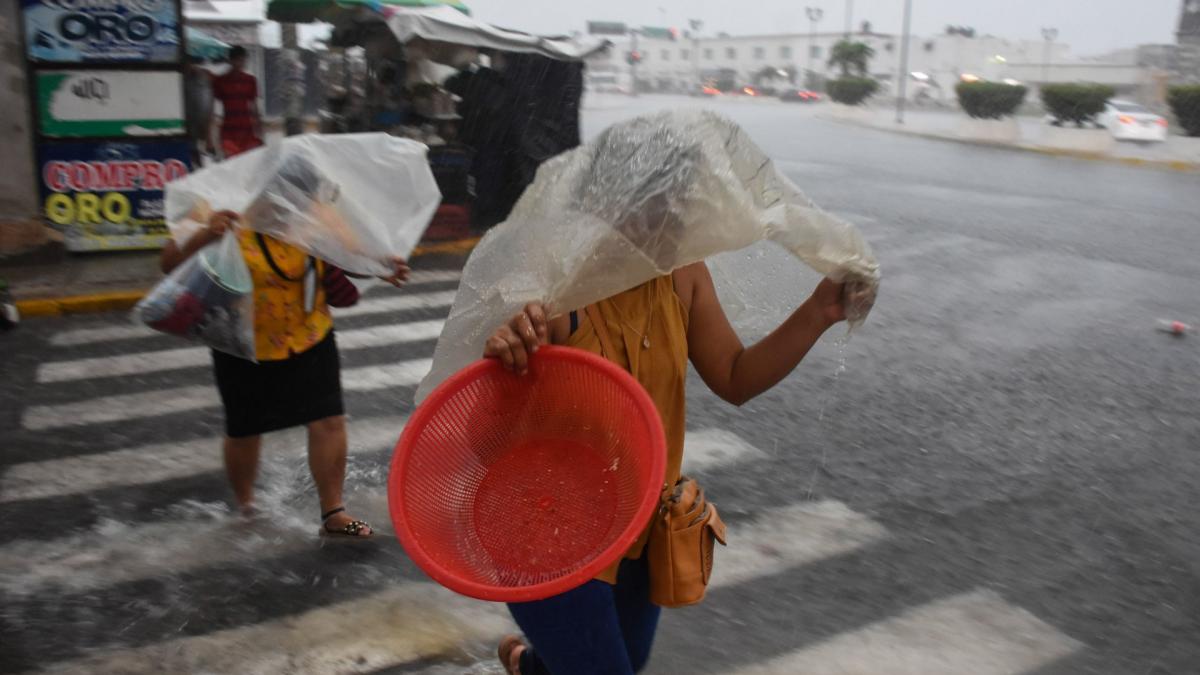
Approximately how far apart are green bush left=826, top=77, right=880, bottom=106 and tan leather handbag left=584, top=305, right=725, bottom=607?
42164 mm

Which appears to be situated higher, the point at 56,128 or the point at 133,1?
the point at 133,1

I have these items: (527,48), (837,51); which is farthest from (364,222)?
(837,51)

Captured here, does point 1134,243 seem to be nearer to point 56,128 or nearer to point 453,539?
point 56,128

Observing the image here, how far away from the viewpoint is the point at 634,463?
2.15 m

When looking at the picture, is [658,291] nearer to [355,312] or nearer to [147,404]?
[147,404]

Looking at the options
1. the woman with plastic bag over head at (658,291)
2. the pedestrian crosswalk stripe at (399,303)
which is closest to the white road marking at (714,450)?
the woman with plastic bag over head at (658,291)

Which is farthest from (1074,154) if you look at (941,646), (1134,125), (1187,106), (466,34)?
(941,646)

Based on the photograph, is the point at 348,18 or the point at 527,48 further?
the point at 348,18

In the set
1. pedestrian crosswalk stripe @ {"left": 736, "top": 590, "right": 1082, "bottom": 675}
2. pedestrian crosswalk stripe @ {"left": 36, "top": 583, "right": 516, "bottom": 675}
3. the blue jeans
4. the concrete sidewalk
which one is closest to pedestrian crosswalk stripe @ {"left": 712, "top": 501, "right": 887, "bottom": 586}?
pedestrian crosswalk stripe @ {"left": 736, "top": 590, "right": 1082, "bottom": 675}

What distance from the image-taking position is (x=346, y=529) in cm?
429

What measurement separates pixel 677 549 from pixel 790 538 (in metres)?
2.16

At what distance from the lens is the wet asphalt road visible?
3.71 metres

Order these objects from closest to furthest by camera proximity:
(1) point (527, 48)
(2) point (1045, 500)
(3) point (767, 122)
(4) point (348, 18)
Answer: (2) point (1045, 500) → (1) point (527, 48) → (4) point (348, 18) → (3) point (767, 122)

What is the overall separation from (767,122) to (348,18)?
83.1 feet
